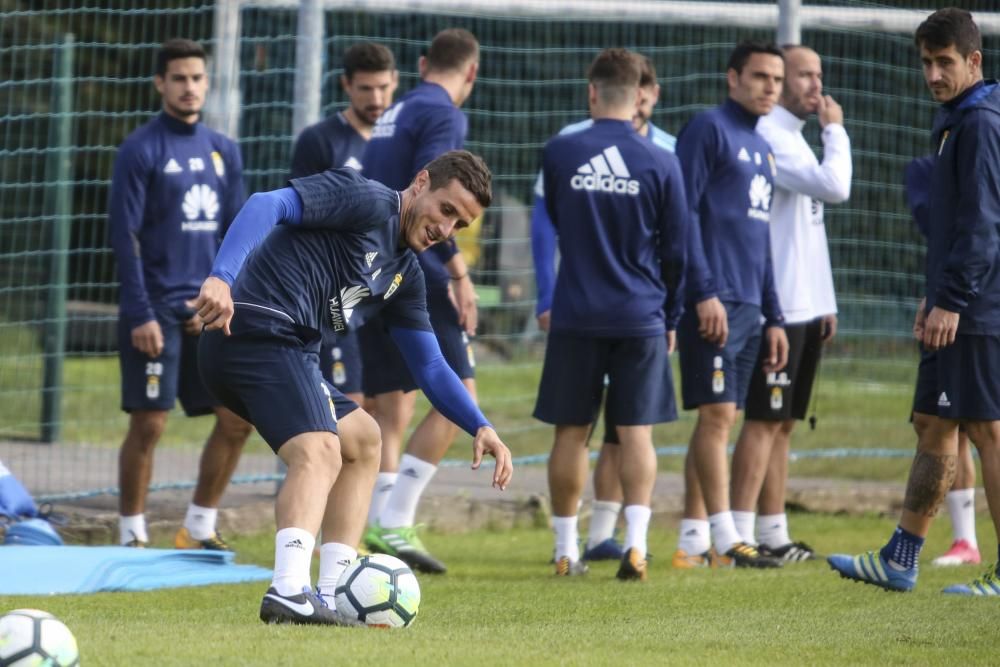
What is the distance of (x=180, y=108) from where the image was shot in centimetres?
820

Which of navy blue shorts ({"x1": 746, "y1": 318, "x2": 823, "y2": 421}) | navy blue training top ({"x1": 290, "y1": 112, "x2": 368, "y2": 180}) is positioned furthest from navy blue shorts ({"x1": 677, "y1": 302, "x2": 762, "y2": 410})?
navy blue training top ({"x1": 290, "y1": 112, "x2": 368, "y2": 180})

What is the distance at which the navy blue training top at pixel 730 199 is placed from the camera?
7887 millimetres

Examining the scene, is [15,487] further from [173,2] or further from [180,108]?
[173,2]

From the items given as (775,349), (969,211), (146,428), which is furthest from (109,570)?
(969,211)

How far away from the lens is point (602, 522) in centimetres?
834

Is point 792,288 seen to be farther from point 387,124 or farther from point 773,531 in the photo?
point 387,124

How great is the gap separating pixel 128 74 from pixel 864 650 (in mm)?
10538

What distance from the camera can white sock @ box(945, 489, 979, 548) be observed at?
27.4ft

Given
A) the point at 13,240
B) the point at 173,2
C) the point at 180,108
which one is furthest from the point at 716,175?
the point at 173,2

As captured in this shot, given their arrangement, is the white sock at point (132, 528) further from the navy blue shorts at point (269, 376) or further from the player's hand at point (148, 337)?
the navy blue shorts at point (269, 376)

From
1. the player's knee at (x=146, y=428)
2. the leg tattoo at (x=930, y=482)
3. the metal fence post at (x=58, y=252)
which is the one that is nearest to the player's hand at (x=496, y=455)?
the leg tattoo at (x=930, y=482)

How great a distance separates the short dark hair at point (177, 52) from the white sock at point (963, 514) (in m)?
4.64

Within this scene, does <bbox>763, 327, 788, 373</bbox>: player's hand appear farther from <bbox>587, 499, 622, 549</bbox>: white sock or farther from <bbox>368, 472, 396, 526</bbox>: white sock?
<bbox>368, 472, 396, 526</bbox>: white sock

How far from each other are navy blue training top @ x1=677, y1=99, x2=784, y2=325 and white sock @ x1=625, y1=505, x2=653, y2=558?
111 centimetres
